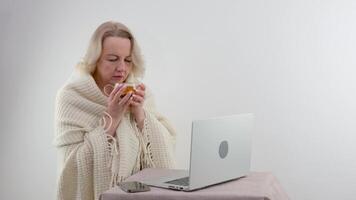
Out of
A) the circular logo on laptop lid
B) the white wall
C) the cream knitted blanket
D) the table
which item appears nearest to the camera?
the table

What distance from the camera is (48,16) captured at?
8.86 ft

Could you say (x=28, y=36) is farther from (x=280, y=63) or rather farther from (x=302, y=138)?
(x=302, y=138)

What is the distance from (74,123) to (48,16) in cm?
74

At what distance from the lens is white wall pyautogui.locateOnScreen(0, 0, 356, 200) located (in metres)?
2.58

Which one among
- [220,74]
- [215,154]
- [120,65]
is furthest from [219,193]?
[220,74]

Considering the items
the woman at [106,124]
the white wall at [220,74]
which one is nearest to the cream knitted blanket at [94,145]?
the woman at [106,124]

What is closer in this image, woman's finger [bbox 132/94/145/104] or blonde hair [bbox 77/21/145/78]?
woman's finger [bbox 132/94/145/104]

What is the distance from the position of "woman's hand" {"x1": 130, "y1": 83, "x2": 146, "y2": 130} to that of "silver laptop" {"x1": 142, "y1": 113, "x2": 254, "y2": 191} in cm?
39

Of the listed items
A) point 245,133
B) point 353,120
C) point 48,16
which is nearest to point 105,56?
point 48,16

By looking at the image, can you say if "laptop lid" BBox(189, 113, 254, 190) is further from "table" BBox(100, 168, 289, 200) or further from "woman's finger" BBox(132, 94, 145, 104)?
"woman's finger" BBox(132, 94, 145, 104)

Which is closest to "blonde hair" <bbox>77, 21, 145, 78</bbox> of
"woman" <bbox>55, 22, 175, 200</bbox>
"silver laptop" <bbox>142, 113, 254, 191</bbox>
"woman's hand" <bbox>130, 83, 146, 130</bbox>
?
"woman" <bbox>55, 22, 175, 200</bbox>

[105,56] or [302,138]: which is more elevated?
[105,56]

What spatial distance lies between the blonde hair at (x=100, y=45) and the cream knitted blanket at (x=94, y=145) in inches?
2.2

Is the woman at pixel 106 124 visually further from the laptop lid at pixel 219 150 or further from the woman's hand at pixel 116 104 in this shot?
the laptop lid at pixel 219 150
